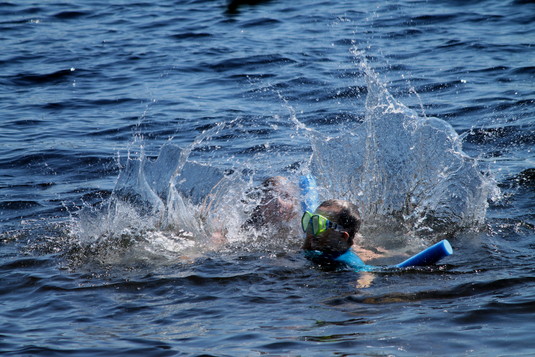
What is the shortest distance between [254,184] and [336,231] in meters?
2.25

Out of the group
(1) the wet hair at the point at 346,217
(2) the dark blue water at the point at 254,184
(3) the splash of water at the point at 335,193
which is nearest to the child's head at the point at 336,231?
(1) the wet hair at the point at 346,217

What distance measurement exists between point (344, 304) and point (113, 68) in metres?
9.61

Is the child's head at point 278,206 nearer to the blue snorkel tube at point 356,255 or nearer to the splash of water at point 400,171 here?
the blue snorkel tube at point 356,255

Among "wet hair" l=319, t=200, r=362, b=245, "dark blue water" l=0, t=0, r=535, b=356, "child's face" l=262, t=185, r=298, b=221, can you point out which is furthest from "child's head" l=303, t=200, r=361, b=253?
"child's face" l=262, t=185, r=298, b=221

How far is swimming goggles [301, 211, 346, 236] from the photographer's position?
5.69 m

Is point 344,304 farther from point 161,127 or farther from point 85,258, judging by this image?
point 161,127

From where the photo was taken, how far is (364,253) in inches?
244

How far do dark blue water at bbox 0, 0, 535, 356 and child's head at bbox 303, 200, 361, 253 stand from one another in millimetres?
Answer: 194

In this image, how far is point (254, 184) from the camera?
25.8 feet

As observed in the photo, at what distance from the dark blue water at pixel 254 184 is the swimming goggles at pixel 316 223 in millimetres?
311

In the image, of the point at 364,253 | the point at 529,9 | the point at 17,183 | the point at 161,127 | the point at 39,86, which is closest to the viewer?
the point at 364,253

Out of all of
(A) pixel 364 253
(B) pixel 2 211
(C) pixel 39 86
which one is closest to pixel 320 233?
(A) pixel 364 253

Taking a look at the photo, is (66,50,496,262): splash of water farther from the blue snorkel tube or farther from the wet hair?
the wet hair

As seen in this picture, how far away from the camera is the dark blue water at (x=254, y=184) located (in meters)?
4.56
